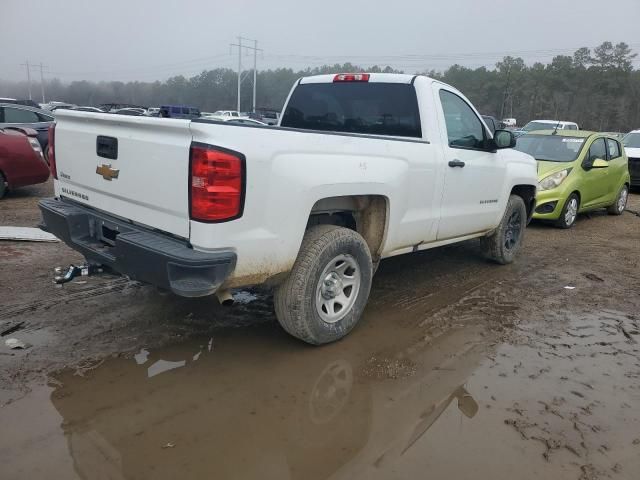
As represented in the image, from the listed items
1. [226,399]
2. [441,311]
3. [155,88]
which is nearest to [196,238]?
[226,399]

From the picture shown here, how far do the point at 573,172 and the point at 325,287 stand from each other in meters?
6.69

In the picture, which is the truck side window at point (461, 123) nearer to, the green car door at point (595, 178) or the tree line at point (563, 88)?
the green car door at point (595, 178)

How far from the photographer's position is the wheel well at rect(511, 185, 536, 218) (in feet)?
20.7

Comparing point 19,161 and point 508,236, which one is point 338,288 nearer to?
point 508,236

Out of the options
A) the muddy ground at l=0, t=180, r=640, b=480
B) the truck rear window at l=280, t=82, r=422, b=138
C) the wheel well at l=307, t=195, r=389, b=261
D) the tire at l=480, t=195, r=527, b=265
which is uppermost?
the truck rear window at l=280, t=82, r=422, b=138

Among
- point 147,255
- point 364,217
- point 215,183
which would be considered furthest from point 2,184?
point 215,183

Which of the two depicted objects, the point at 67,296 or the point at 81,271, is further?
the point at 67,296

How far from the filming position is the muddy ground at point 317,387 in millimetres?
2504

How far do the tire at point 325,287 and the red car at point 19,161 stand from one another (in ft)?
23.3

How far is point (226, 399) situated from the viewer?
2994mm

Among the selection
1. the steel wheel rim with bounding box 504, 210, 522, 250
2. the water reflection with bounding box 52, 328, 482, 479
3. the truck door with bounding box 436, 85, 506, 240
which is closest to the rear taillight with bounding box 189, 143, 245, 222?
the water reflection with bounding box 52, 328, 482, 479

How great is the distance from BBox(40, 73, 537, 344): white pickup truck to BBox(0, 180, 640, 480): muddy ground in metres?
0.55

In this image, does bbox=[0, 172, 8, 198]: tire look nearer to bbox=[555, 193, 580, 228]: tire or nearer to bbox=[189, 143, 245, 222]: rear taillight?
bbox=[189, 143, 245, 222]: rear taillight

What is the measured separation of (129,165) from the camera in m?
3.20
